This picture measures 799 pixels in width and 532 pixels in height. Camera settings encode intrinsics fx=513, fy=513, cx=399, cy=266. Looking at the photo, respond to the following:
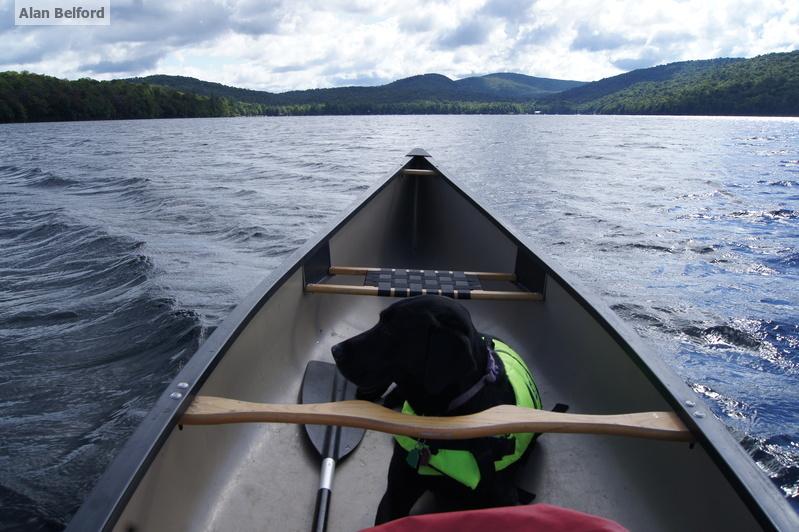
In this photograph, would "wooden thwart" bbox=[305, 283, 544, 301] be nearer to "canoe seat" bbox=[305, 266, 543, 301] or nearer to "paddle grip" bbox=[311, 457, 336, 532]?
"canoe seat" bbox=[305, 266, 543, 301]

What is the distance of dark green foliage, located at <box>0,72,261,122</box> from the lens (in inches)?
2354

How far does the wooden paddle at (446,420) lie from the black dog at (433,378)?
0.09 metres

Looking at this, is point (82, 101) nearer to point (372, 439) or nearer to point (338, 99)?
point (338, 99)

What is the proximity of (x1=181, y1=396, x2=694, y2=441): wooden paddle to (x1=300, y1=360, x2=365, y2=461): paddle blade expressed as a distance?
86 cm

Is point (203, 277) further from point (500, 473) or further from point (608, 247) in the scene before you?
point (608, 247)

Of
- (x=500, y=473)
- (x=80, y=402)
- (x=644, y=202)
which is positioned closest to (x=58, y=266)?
(x=80, y=402)

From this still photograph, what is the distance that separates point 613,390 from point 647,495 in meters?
0.55

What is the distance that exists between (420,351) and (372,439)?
4.70 feet

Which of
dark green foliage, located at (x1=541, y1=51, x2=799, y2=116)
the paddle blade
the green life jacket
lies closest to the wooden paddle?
the green life jacket

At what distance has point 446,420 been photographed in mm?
1884

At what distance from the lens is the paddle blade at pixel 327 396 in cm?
282

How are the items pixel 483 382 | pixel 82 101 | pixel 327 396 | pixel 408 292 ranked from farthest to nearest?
1. pixel 82 101
2. pixel 408 292
3. pixel 327 396
4. pixel 483 382

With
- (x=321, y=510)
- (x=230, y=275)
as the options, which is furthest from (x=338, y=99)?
(x=321, y=510)

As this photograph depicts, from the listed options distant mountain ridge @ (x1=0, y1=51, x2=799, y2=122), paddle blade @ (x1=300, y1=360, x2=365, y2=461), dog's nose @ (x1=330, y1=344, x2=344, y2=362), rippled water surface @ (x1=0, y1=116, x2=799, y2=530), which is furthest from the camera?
distant mountain ridge @ (x1=0, y1=51, x2=799, y2=122)
